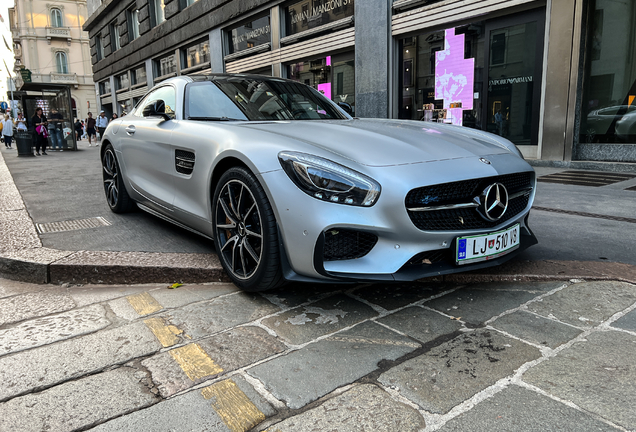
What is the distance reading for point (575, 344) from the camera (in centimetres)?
211

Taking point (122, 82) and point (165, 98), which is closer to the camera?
point (165, 98)

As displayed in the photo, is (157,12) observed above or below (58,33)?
below

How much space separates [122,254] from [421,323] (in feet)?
7.39

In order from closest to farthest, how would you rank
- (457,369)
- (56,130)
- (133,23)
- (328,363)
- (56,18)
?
(457,369) → (328,363) → (56,130) → (133,23) → (56,18)

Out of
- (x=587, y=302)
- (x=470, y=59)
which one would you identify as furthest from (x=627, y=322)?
(x=470, y=59)

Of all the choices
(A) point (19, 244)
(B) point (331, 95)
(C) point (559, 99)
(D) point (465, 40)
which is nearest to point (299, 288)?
(A) point (19, 244)

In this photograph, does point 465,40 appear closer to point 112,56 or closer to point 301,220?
point 301,220

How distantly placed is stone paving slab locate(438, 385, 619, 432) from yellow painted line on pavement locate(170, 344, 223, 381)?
990 mm

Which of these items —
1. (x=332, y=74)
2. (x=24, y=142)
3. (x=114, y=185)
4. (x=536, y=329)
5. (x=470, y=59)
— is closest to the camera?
(x=536, y=329)

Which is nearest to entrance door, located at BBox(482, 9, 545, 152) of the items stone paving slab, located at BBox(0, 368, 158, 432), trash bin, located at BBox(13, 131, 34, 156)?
stone paving slab, located at BBox(0, 368, 158, 432)

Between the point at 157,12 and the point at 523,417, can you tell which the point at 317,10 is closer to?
the point at 157,12

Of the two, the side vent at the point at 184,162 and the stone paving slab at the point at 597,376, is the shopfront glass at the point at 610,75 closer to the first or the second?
the stone paving slab at the point at 597,376

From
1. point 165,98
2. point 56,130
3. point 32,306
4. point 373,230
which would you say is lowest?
point 32,306

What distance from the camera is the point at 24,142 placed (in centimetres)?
1455
